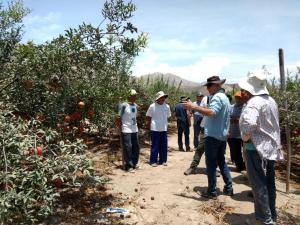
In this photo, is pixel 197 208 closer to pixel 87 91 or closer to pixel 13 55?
pixel 87 91

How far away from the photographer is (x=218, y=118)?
5605 millimetres

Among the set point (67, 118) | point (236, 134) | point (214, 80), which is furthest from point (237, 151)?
point (67, 118)

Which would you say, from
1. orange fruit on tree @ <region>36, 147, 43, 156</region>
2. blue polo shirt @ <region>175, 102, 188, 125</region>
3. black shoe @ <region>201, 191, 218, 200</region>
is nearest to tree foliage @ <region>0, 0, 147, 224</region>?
orange fruit on tree @ <region>36, 147, 43, 156</region>

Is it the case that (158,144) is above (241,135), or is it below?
below

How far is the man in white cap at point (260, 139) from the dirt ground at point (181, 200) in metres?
0.55

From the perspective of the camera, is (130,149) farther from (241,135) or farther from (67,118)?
(241,135)

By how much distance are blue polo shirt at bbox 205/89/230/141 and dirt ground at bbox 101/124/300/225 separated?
1011 millimetres

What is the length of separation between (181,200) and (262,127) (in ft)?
6.41

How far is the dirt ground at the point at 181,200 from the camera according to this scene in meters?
5.25

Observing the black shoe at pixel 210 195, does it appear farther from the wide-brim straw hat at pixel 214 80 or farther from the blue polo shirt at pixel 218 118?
the wide-brim straw hat at pixel 214 80

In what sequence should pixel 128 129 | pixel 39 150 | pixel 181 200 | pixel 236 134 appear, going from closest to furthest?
pixel 39 150 → pixel 181 200 → pixel 236 134 → pixel 128 129

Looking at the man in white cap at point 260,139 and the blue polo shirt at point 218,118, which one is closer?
the man in white cap at point 260,139

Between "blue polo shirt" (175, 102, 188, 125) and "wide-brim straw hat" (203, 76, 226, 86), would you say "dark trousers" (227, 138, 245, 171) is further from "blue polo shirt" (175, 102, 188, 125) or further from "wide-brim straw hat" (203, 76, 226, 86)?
"blue polo shirt" (175, 102, 188, 125)

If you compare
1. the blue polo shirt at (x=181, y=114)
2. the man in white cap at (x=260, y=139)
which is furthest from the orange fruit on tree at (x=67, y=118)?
the blue polo shirt at (x=181, y=114)
